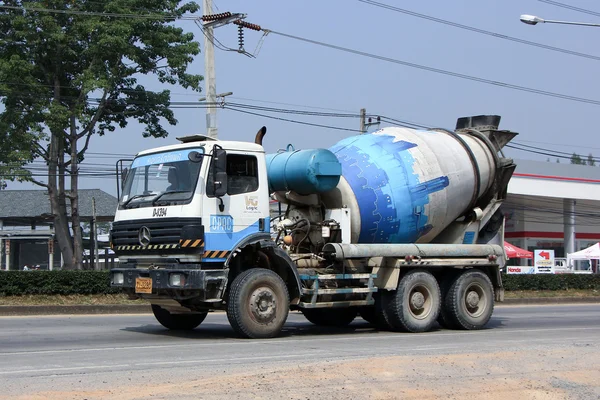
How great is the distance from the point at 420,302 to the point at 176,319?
4286 mm

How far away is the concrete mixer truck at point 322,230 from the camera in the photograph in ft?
39.1

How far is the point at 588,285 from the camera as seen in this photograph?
104 ft

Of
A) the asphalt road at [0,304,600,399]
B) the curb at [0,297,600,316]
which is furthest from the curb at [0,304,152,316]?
the asphalt road at [0,304,600,399]

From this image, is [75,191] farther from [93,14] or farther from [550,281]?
[550,281]

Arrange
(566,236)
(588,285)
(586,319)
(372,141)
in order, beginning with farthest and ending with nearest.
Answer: (566,236)
(588,285)
(586,319)
(372,141)

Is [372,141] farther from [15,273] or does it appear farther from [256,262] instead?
[15,273]

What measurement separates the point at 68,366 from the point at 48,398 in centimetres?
208

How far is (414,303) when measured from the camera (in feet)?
46.6

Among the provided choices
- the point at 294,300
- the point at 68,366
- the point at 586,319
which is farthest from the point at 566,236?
the point at 68,366

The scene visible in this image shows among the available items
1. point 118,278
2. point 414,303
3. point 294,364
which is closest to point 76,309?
point 118,278

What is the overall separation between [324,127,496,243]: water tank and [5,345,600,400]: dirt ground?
457cm

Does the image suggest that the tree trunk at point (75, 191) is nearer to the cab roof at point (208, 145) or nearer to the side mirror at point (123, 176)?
the side mirror at point (123, 176)

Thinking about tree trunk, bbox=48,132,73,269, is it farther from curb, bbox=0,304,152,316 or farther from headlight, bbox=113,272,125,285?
headlight, bbox=113,272,125,285

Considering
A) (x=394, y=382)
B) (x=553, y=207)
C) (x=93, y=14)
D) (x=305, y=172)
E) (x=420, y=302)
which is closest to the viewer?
(x=394, y=382)
